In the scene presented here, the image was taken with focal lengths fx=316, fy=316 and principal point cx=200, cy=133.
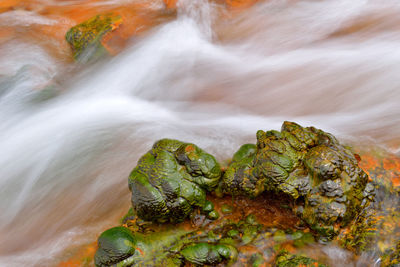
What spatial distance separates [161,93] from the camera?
534cm

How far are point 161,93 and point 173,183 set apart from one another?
2.89 metres

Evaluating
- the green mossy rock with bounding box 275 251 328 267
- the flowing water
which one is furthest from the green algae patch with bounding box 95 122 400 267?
the flowing water

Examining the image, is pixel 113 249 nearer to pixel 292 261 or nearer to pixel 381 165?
pixel 292 261

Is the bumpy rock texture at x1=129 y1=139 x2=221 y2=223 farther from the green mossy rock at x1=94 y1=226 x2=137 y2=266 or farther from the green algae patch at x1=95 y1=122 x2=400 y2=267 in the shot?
the green mossy rock at x1=94 y1=226 x2=137 y2=266

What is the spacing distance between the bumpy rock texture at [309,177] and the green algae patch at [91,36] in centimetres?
408

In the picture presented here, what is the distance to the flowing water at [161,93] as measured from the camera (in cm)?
374

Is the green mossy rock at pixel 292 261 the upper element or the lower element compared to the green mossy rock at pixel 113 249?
lower

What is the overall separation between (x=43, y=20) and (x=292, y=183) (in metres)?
6.46

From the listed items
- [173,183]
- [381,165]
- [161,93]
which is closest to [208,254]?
[173,183]

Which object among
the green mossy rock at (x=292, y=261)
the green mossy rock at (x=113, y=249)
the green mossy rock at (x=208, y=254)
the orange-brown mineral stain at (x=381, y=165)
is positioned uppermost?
the orange-brown mineral stain at (x=381, y=165)

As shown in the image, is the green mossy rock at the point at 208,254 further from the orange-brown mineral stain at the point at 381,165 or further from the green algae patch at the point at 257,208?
the orange-brown mineral stain at the point at 381,165

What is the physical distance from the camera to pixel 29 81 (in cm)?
567

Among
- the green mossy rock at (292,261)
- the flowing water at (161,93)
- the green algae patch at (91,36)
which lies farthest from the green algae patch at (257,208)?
the green algae patch at (91,36)

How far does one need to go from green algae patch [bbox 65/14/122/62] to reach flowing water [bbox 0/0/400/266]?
0.22 meters
